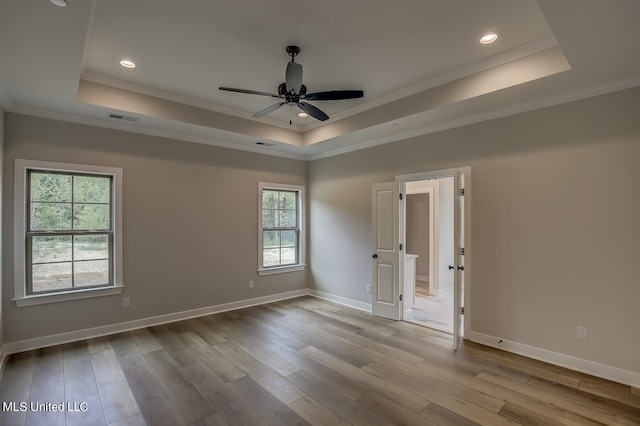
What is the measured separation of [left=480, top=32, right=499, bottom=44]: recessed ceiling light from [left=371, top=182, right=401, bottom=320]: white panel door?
2.27 m

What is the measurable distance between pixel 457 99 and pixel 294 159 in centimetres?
344

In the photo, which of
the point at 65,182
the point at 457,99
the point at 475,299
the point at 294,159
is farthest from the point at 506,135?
the point at 65,182

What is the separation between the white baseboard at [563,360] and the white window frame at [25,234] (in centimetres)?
479

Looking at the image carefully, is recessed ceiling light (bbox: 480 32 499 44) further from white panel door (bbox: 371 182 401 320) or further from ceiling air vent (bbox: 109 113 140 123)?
ceiling air vent (bbox: 109 113 140 123)

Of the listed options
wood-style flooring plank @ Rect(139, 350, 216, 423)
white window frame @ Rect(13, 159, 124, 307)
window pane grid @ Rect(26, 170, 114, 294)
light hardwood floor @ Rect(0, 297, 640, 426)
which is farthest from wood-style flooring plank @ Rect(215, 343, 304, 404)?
window pane grid @ Rect(26, 170, 114, 294)

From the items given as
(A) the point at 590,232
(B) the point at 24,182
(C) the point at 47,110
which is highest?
(C) the point at 47,110

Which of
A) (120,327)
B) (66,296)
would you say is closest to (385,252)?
(120,327)

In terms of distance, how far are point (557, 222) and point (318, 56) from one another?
10.1ft

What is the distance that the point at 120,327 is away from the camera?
4.19m

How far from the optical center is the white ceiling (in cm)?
229

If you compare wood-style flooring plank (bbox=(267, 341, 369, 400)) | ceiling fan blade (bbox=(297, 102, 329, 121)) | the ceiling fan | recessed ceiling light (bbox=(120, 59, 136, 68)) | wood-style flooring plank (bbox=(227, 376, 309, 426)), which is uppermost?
recessed ceiling light (bbox=(120, 59, 136, 68))

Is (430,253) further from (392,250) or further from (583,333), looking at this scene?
(583,333)

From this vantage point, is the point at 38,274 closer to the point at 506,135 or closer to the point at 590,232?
the point at 506,135

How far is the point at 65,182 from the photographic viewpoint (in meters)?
3.89
